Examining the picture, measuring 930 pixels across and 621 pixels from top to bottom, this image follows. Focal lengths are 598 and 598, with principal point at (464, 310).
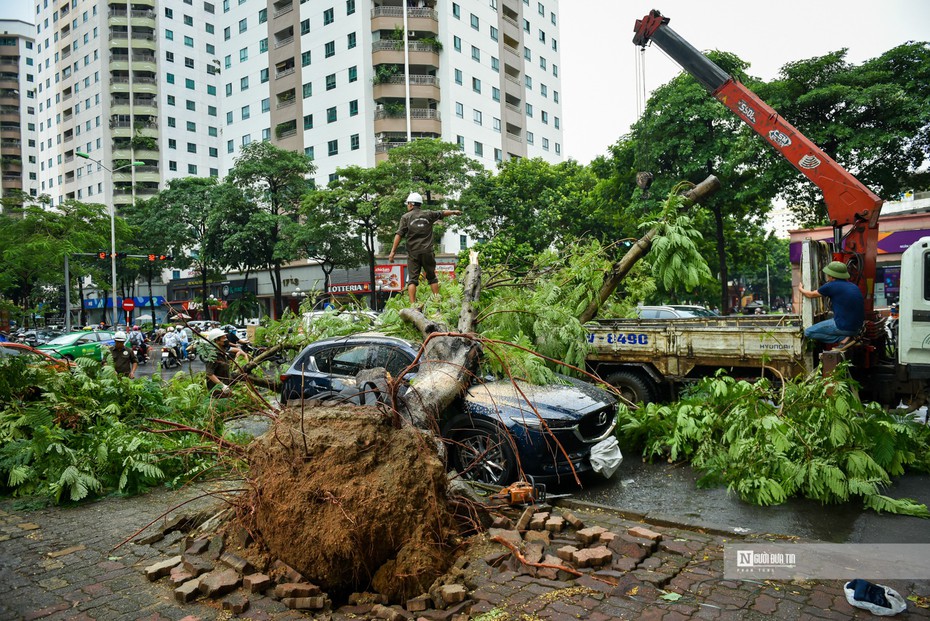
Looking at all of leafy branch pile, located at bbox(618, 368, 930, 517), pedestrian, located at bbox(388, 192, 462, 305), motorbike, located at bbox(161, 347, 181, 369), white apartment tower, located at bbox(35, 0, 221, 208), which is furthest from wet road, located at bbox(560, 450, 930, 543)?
white apartment tower, located at bbox(35, 0, 221, 208)

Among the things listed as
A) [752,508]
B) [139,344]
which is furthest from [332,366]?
[139,344]

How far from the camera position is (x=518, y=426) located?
19.7 ft

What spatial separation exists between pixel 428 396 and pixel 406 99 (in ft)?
131

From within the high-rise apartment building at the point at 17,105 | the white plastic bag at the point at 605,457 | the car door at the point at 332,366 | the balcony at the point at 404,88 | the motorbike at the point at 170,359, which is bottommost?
the motorbike at the point at 170,359

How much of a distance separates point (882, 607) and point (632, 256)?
6.20 m

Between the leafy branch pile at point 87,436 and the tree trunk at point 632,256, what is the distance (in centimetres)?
538

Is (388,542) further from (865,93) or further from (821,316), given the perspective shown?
(865,93)

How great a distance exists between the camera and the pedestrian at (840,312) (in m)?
7.52

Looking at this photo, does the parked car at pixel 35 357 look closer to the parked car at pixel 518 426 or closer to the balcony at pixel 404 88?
the parked car at pixel 518 426

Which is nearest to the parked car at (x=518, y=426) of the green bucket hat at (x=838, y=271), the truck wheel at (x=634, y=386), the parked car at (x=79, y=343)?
the truck wheel at (x=634, y=386)

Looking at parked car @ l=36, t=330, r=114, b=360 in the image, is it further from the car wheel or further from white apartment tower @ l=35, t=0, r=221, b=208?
white apartment tower @ l=35, t=0, r=221, b=208

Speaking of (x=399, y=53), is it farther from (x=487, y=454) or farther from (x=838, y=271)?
(x=487, y=454)

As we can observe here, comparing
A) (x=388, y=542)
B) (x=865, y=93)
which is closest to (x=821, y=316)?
(x=388, y=542)

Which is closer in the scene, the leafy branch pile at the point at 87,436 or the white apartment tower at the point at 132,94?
the leafy branch pile at the point at 87,436
